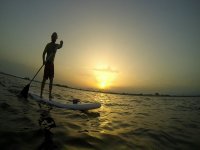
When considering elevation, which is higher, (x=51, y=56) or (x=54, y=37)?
(x=54, y=37)

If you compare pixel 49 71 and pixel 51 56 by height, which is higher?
pixel 51 56

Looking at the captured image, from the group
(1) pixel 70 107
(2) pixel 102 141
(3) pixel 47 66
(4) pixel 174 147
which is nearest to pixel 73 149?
(2) pixel 102 141

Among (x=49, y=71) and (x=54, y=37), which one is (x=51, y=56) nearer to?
(x=49, y=71)

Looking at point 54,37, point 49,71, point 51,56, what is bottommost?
point 49,71

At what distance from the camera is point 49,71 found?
415 inches

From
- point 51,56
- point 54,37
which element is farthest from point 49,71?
point 54,37

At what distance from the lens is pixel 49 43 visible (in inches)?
416

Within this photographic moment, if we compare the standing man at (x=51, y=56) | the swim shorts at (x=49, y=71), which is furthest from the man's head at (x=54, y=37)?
the swim shorts at (x=49, y=71)

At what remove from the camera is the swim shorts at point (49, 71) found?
10477 millimetres

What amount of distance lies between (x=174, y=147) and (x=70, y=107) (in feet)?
18.4

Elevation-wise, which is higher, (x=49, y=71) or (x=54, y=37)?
(x=54, y=37)

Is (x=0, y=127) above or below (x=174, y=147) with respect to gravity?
above

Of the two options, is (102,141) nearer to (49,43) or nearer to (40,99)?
(40,99)

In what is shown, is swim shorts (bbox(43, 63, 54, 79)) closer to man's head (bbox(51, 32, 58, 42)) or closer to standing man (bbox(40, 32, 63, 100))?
standing man (bbox(40, 32, 63, 100))
